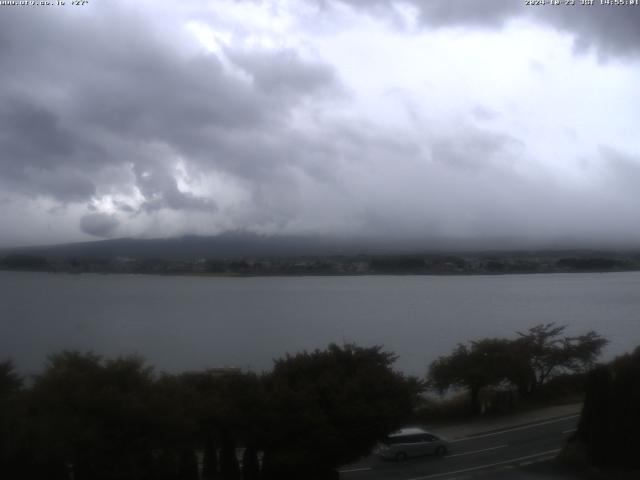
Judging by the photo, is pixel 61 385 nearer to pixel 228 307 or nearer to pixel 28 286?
pixel 28 286

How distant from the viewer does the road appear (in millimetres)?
18609

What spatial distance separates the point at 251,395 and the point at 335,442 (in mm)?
2168

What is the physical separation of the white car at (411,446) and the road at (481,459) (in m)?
0.20

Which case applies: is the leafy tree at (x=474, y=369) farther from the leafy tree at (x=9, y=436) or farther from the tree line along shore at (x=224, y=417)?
the leafy tree at (x=9, y=436)

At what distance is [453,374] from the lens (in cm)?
3225

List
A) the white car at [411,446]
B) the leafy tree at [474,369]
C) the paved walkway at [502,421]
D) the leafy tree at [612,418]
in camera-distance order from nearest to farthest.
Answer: the leafy tree at [612,418] < the white car at [411,446] < the paved walkway at [502,421] < the leafy tree at [474,369]

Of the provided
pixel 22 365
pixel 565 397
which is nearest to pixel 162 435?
pixel 22 365

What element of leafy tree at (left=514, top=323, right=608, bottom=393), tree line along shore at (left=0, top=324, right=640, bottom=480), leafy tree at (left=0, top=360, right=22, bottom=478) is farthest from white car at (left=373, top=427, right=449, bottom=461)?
leafy tree at (left=514, top=323, right=608, bottom=393)

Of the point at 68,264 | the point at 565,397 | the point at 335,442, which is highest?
the point at 68,264

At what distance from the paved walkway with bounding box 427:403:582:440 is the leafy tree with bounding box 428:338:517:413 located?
2941mm

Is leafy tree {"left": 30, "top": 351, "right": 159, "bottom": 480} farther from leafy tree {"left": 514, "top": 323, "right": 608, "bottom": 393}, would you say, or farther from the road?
leafy tree {"left": 514, "top": 323, "right": 608, "bottom": 393}

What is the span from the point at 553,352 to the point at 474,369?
684 centimetres

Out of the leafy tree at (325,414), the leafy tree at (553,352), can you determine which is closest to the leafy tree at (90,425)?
the leafy tree at (325,414)

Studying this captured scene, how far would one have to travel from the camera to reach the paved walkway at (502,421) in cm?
2603
